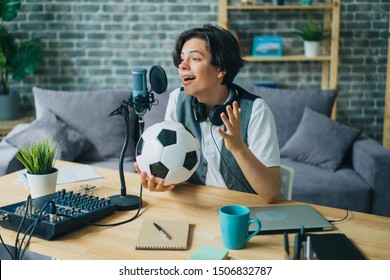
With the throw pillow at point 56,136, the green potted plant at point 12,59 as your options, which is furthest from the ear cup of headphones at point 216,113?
the green potted plant at point 12,59

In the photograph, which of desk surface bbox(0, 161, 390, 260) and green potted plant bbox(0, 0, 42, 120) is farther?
green potted plant bbox(0, 0, 42, 120)

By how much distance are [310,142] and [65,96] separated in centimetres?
167

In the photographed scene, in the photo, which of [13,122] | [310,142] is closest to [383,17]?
[310,142]

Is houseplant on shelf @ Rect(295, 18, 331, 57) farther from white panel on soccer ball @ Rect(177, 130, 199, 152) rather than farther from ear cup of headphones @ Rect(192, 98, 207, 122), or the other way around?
white panel on soccer ball @ Rect(177, 130, 199, 152)

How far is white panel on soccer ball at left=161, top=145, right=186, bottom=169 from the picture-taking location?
160 cm

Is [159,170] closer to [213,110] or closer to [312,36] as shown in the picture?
[213,110]

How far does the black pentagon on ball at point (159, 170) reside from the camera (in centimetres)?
161

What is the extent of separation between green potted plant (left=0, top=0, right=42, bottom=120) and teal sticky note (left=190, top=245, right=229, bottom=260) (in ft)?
10.3

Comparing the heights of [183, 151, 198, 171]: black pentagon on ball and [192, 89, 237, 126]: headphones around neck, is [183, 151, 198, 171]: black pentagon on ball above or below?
below

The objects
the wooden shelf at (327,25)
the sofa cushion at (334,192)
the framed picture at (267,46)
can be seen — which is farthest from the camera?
the framed picture at (267,46)

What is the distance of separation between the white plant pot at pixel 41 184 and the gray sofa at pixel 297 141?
1.42 m

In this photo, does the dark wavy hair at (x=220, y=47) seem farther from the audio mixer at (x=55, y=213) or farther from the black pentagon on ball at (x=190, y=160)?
the audio mixer at (x=55, y=213)

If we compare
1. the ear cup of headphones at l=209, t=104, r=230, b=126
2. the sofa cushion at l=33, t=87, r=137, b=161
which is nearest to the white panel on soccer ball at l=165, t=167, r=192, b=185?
the ear cup of headphones at l=209, t=104, r=230, b=126
